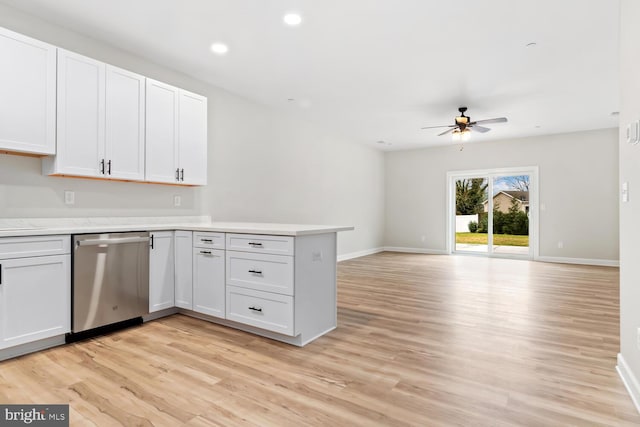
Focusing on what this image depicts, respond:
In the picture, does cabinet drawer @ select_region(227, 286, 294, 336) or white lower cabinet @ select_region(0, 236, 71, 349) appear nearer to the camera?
white lower cabinet @ select_region(0, 236, 71, 349)

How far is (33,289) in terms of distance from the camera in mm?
2449

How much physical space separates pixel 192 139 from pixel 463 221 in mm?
6753

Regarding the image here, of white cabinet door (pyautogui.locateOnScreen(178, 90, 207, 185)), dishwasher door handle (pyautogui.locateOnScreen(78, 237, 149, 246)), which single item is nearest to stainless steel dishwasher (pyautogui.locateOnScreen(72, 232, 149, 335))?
dishwasher door handle (pyautogui.locateOnScreen(78, 237, 149, 246))

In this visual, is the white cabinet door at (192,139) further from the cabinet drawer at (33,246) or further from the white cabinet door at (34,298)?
the white cabinet door at (34,298)

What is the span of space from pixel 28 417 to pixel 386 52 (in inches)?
154

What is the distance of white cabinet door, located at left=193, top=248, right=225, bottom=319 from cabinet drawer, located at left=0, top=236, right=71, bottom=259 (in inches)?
38.9

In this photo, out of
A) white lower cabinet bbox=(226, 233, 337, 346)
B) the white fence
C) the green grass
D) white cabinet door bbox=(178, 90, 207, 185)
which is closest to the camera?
white lower cabinet bbox=(226, 233, 337, 346)

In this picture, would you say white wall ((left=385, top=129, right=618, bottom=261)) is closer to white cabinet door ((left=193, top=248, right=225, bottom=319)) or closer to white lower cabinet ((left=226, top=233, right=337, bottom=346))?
white lower cabinet ((left=226, top=233, right=337, bottom=346))

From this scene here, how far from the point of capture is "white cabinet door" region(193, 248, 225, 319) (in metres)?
3.02

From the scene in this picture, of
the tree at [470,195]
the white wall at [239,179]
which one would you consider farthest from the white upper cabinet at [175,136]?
the tree at [470,195]

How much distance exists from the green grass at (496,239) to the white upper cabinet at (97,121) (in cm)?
732

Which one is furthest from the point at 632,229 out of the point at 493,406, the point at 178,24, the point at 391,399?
the point at 178,24

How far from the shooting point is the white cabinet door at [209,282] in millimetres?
3023

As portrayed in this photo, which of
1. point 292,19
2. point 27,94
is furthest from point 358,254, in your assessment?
point 27,94
